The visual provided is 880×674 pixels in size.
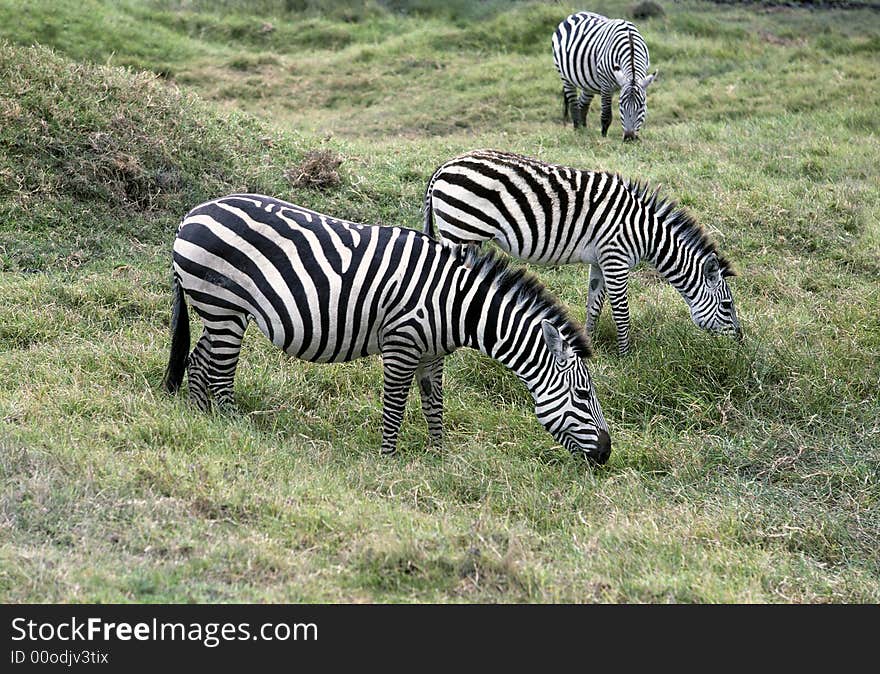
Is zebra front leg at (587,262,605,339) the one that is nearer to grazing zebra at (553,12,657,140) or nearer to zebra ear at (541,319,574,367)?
zebra ear at (541,319,574,367)

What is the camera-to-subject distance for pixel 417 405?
7.43m

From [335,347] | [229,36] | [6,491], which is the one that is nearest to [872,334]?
[335,347]

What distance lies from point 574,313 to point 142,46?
487 inches

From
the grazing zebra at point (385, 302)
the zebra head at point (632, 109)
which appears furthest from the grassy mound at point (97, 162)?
the zebra head at point (632, 109)

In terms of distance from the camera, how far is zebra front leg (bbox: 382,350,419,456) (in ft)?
20.8

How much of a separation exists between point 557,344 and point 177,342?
8.83 ft

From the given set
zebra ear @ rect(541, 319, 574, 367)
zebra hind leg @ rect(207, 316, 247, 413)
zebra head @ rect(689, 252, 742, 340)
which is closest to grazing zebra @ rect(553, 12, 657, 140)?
zebra head @ rect(689, 252, 742, 340)

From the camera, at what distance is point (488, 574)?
4.69 m

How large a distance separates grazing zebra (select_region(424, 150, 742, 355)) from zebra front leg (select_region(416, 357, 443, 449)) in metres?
1.84

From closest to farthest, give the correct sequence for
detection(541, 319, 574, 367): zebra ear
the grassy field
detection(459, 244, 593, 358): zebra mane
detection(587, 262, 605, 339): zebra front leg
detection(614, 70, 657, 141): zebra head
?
1. the grassy field
2. detection(541, 319, 574, 367): zebra ear
3. detection(459, 244, 593, 358): zebra mane
4. detection(587, 262, 605, 339): zebra front leg
5. detection(614, 70, 657, 141): zebra head

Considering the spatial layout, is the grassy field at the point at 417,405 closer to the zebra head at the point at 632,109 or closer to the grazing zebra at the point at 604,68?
the zebra head at the point at 632,109

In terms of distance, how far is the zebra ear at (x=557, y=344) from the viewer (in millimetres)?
6070

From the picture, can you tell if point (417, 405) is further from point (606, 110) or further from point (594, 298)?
point (606, 110)

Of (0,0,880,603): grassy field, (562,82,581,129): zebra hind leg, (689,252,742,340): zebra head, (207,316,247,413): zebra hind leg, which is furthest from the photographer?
(562,82,581,129): zebra hind leg
